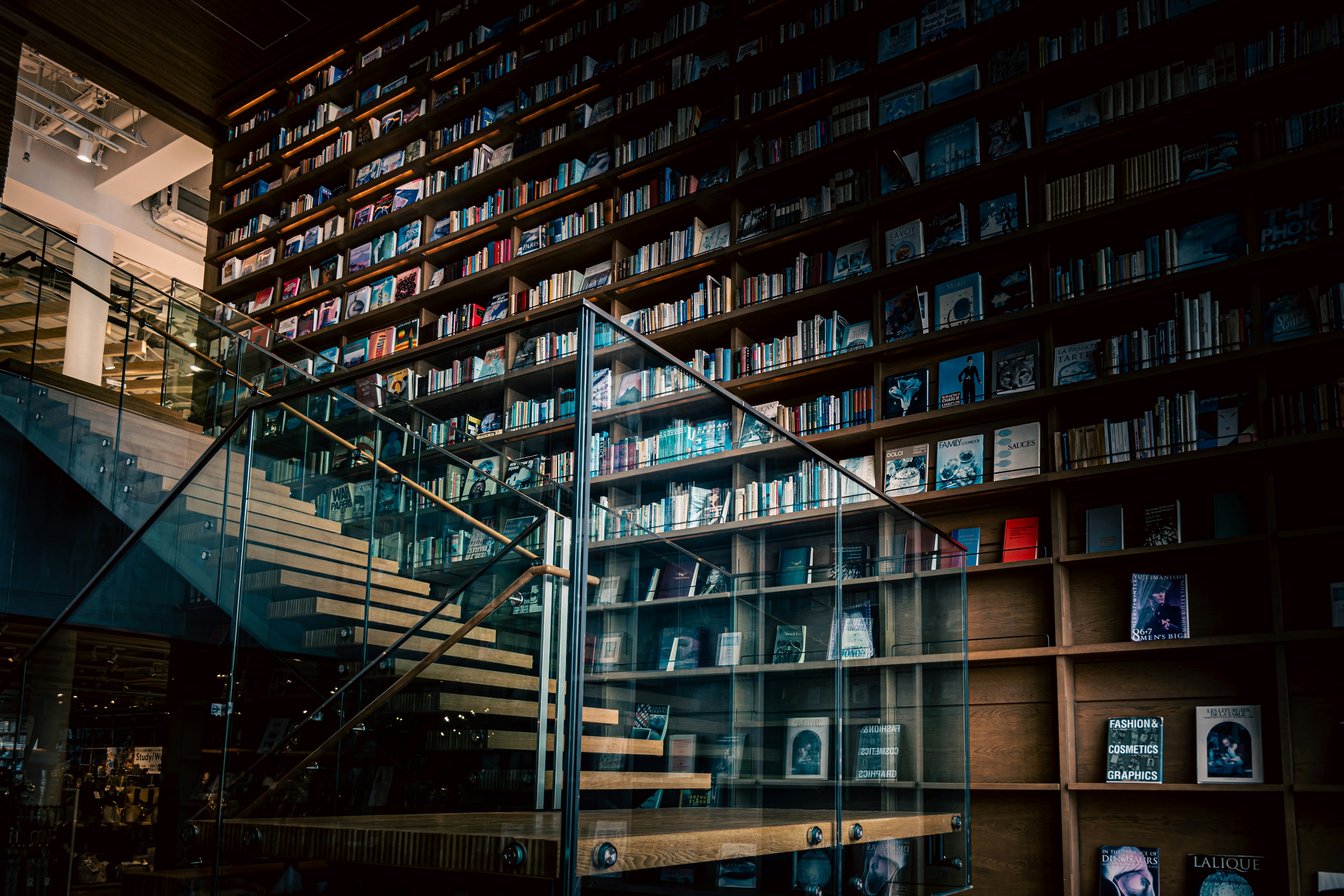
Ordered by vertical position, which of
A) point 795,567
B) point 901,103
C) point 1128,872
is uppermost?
point 901,103

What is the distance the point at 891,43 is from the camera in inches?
182

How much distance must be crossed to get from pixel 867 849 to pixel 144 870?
1997mm

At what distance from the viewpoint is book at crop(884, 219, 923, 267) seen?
4.40 meters

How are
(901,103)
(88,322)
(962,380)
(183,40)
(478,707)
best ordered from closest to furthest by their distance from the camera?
(478,707), (962,380), (901,103), (88,322), (183,40)

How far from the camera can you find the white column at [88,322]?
5.52 m

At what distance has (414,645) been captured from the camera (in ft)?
8.32

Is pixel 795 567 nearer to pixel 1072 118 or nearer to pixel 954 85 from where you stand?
pixel 1072 118

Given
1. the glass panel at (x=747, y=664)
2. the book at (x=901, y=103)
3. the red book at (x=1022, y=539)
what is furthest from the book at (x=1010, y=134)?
the glass panel at (x=747, y=664)

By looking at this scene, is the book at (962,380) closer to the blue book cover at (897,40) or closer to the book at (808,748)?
the blue book cover at (897,40)

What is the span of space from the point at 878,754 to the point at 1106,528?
137 centimetres

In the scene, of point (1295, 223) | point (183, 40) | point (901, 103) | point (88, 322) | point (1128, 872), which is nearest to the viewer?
point (1128, 872)

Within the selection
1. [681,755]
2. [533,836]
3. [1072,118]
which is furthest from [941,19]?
[533,836]

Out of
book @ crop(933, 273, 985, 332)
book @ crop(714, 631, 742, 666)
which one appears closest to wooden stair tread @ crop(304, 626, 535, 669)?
book @ crop(714, 631, 742, 666)

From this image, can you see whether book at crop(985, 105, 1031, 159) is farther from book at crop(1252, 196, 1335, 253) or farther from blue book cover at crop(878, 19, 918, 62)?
book at crop(1252, 196, 1335, 253)
